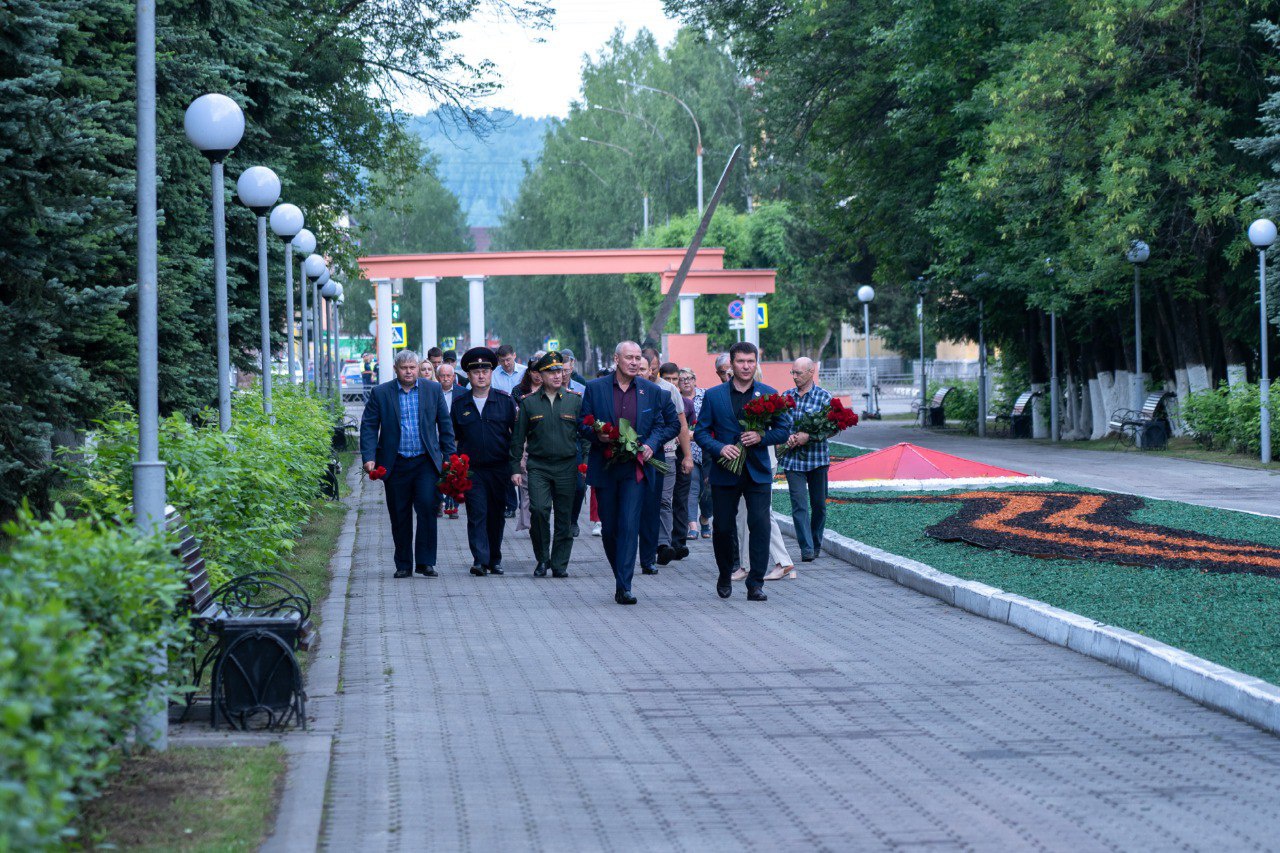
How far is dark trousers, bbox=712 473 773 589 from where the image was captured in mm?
12742

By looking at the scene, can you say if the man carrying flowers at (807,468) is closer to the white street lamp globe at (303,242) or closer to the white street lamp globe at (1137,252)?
the white street lamp globe at (303,242)

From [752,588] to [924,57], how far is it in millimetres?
25057

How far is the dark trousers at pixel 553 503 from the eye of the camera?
558 inches

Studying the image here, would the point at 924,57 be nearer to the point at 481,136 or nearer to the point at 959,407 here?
the point at 481,136

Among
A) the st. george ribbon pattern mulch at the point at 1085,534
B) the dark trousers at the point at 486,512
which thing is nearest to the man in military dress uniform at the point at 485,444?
the dark trousers at the point at 486,512

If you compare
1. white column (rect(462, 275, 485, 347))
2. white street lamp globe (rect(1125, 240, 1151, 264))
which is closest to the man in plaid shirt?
white street lamp globe (rect(1125, 240, 1151, 264))

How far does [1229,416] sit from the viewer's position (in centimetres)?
2925

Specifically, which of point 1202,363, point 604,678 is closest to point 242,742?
point 604,678

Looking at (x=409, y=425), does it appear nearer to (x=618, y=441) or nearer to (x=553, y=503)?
(x=553, y=503)

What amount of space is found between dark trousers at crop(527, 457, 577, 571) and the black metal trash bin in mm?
6401

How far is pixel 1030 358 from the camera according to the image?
138 feet

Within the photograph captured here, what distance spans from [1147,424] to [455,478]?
21.0 m

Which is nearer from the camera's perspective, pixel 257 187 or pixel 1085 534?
pixel 1085 534

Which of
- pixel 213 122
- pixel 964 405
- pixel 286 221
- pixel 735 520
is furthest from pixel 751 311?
pixel 213 122
